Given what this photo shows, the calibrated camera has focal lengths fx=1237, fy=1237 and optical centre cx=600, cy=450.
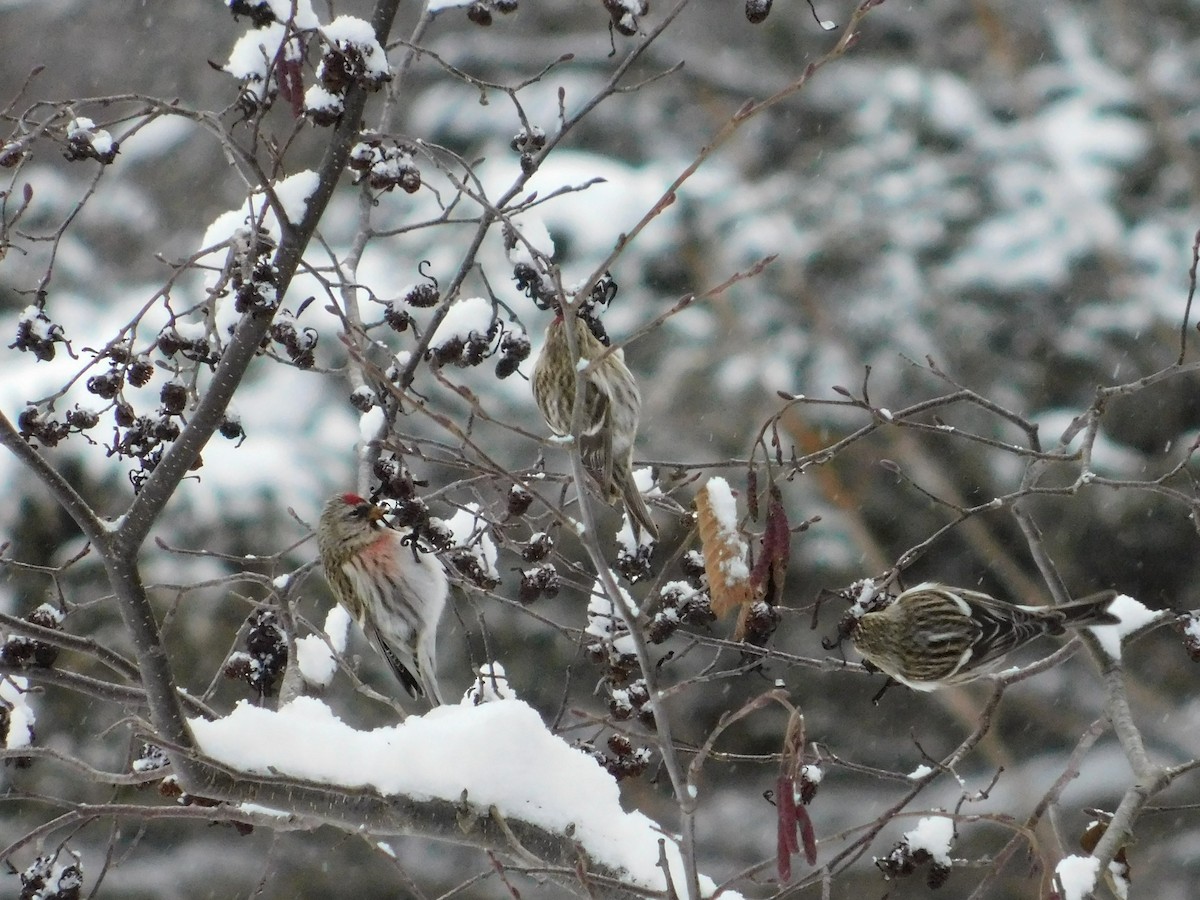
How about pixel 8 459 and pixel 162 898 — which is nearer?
pixel 8 459

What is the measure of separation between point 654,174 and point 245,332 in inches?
303

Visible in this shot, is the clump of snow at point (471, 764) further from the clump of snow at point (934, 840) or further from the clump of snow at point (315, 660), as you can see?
the clump of snow at point (315, 660)

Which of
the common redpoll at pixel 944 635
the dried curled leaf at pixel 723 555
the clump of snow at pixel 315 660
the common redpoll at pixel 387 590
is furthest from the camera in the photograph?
the common redpoll at pixel 387 590

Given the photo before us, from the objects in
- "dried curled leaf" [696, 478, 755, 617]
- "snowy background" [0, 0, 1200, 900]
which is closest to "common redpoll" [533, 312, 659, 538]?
"dried curled leaf" [696, 478, 755, 617]

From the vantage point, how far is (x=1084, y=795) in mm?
8859

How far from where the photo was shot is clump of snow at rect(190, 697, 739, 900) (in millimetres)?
2172

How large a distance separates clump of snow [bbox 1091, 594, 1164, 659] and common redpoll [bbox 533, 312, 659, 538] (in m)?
1.07

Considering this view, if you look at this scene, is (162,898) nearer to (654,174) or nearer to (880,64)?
(654,174)

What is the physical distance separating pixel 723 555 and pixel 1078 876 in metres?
0.88

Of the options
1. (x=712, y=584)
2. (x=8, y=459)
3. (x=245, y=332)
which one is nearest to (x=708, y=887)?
(x=712, y=584)

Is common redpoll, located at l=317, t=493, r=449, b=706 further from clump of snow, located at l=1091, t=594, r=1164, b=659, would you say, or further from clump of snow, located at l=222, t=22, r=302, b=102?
clump of snow, located at l=1091, t=594, r=1164, b=659

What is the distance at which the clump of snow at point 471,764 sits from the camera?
2.17m

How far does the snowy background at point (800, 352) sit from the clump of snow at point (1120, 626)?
4.35m

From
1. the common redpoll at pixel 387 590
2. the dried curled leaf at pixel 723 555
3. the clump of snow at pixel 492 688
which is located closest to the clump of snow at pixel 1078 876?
the dried curled leaf at pixel 723 555
